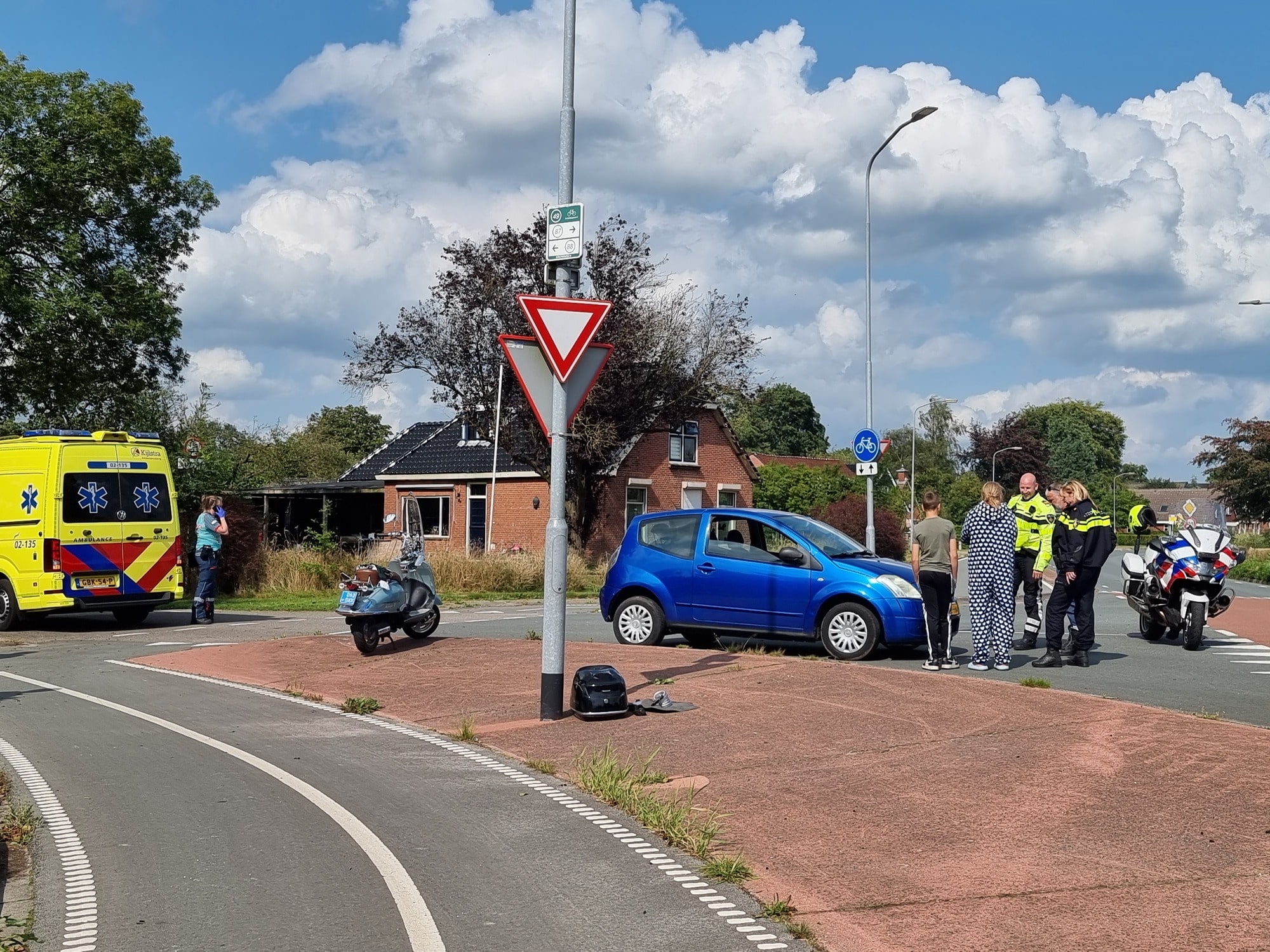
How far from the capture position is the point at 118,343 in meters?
29.3

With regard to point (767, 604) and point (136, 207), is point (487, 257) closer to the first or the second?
point (136, 207)

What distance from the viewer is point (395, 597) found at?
14.6 metres

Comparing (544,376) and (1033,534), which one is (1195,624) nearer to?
(1033,534)

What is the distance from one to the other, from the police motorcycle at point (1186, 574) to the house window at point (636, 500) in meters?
28.8

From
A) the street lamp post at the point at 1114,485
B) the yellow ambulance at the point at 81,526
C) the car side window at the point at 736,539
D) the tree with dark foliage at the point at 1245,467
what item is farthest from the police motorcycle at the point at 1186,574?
the street lamp post at the point at 1114,485

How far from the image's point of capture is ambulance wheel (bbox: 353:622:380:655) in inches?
566

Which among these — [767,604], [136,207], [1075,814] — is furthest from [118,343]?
[1075,814]

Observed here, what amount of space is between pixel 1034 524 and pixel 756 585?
11.1 feet

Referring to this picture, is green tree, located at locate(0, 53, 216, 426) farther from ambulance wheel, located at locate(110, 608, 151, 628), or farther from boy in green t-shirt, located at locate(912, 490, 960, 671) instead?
boy in green t-shirt, located at locate(912, 490, 960, 671)

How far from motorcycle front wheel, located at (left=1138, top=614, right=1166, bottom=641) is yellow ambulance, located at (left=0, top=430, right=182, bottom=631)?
1378cm

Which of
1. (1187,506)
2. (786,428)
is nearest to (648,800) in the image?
(1187,506)

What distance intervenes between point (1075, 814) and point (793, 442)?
354 feet

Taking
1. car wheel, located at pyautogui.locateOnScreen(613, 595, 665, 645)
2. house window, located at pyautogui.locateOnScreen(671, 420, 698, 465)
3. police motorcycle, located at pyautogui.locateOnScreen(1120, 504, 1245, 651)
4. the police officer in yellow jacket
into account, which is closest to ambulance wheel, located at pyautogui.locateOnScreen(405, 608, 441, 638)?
car wheel, located at pyautogui.locateOnScreen(613, 595, 665, 645)

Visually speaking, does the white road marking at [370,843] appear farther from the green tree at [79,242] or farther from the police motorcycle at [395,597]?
the green tree at [79,242]
